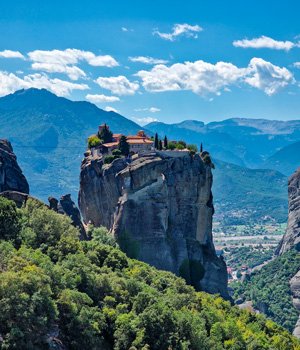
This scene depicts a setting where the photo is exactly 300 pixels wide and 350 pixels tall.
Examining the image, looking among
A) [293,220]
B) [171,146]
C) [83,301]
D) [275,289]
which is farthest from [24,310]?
[293,220]

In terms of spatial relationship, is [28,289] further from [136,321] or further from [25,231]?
[25,231]

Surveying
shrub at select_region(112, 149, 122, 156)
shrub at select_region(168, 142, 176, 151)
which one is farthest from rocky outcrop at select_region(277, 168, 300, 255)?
shrub at select_region(112, 149, 122, 156)

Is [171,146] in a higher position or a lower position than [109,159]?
higher

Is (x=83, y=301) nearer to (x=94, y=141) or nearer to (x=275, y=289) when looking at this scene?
(x=94, y=141)

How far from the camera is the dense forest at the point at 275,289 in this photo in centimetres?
12544

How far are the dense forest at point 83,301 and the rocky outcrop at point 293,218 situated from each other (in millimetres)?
101861

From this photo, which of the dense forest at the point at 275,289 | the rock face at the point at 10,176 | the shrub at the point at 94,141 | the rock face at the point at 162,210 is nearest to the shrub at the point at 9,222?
the rock face at the point at 10,176

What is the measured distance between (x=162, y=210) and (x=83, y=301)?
4023 cm

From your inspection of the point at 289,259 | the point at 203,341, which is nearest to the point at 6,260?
the point at 203,341

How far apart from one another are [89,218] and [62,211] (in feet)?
50.1

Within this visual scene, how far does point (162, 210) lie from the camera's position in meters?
79.6

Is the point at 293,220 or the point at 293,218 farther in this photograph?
the point at 293,218

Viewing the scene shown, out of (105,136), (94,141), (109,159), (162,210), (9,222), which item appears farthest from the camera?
(105,136)

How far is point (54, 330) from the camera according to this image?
115 ft
